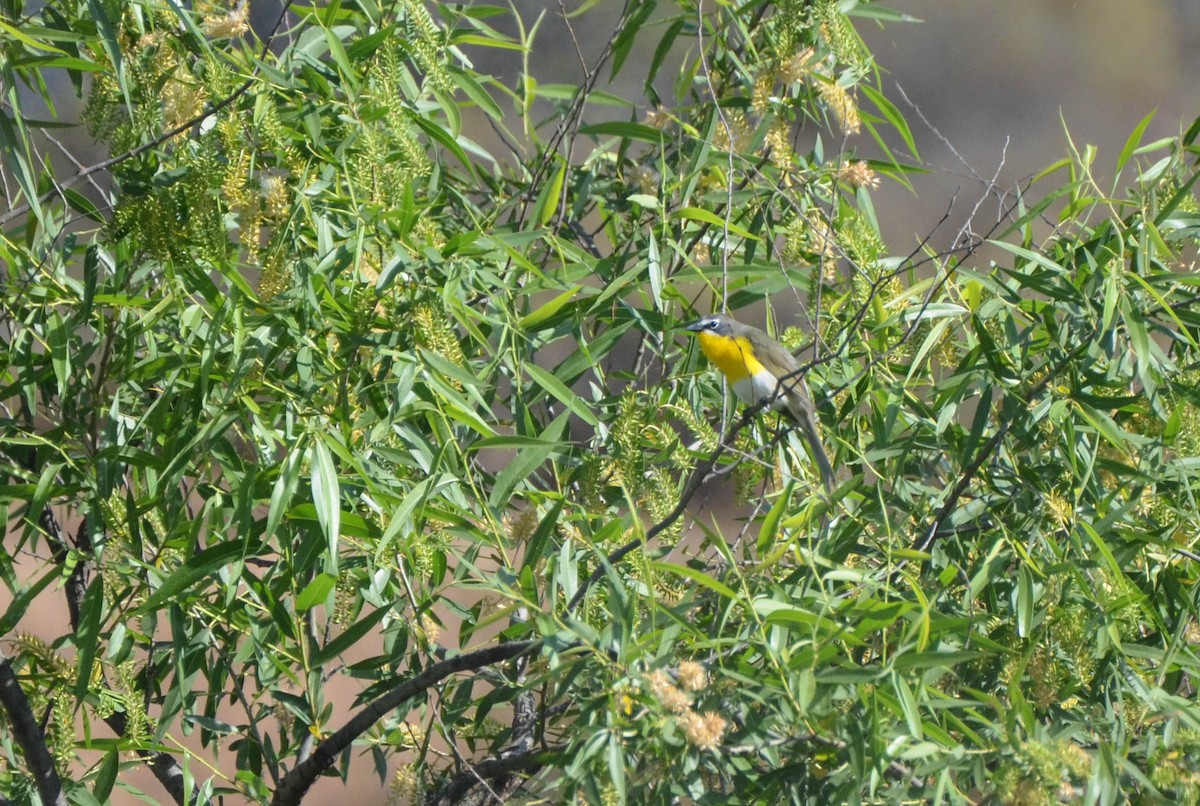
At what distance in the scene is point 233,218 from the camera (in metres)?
1.14

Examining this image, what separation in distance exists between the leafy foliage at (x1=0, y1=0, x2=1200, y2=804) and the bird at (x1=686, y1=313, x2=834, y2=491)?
0.09 metres

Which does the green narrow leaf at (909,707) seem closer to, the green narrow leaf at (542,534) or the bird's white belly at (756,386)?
the green narrow leaf at (542,534)

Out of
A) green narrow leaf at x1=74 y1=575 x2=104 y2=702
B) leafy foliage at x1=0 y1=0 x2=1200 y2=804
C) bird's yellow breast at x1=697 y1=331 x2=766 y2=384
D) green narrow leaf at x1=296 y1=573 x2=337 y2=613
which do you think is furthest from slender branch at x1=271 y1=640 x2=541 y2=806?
bird's yellow breast at x1=697 y1=331 x2=766 y2=384

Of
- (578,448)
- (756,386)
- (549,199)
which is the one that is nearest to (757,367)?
(756,386)

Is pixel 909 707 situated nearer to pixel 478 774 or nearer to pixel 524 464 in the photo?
pixel 524 464

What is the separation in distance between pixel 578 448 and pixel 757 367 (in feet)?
1.96

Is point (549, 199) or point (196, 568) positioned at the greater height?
point (549, 199)

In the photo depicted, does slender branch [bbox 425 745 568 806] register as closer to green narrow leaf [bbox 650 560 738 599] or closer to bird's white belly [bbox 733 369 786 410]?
green narrow leaf [bbox 650 560 738 599]

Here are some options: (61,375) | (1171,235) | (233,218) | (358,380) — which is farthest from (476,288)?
(1171,235)

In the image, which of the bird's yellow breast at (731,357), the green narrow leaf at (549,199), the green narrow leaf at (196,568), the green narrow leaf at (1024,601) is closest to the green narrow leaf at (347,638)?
the green narrow leaf at (196,568)

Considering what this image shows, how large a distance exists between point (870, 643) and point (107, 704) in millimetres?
667

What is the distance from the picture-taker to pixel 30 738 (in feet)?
3.61

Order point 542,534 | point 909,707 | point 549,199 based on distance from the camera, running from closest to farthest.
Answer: point 909,707, point 542,534, point 549,199

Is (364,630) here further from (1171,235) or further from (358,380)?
(1171,235)
